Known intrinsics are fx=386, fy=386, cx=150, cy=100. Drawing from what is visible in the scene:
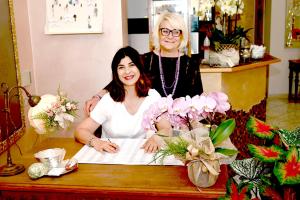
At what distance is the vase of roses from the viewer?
4.97 feet

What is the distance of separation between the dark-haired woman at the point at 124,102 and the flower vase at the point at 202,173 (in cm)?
88

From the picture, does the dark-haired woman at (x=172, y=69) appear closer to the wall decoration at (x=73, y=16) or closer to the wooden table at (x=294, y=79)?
the wall decoration at (x=73, y=16)

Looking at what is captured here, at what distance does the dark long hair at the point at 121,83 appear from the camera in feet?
8.03

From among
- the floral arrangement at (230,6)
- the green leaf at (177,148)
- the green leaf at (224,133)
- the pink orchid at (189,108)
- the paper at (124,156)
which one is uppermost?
the floral arrangement at (230,6)

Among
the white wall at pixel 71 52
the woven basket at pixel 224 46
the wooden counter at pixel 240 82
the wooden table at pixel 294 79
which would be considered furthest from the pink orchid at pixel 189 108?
the wooden table at pixel 294 79

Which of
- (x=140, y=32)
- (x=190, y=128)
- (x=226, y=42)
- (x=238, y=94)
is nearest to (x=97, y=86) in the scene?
(x=190, y=128)

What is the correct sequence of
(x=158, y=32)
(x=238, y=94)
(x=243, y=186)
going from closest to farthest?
(x=243, y=186) → (x=158, y=32) → (x=238, y=94)

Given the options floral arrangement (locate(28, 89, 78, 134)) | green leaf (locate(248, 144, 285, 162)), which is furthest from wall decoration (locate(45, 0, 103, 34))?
green leaf (locate(248, 144, 285, 162))

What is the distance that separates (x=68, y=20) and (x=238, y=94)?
8.35ft

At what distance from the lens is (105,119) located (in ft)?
8.13

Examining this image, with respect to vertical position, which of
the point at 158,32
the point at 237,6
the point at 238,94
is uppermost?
the point at 237,6

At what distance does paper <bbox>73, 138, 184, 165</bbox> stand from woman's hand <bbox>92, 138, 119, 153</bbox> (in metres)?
0.02

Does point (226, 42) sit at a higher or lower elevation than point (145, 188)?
higher

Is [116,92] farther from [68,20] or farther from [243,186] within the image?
[243,186]
